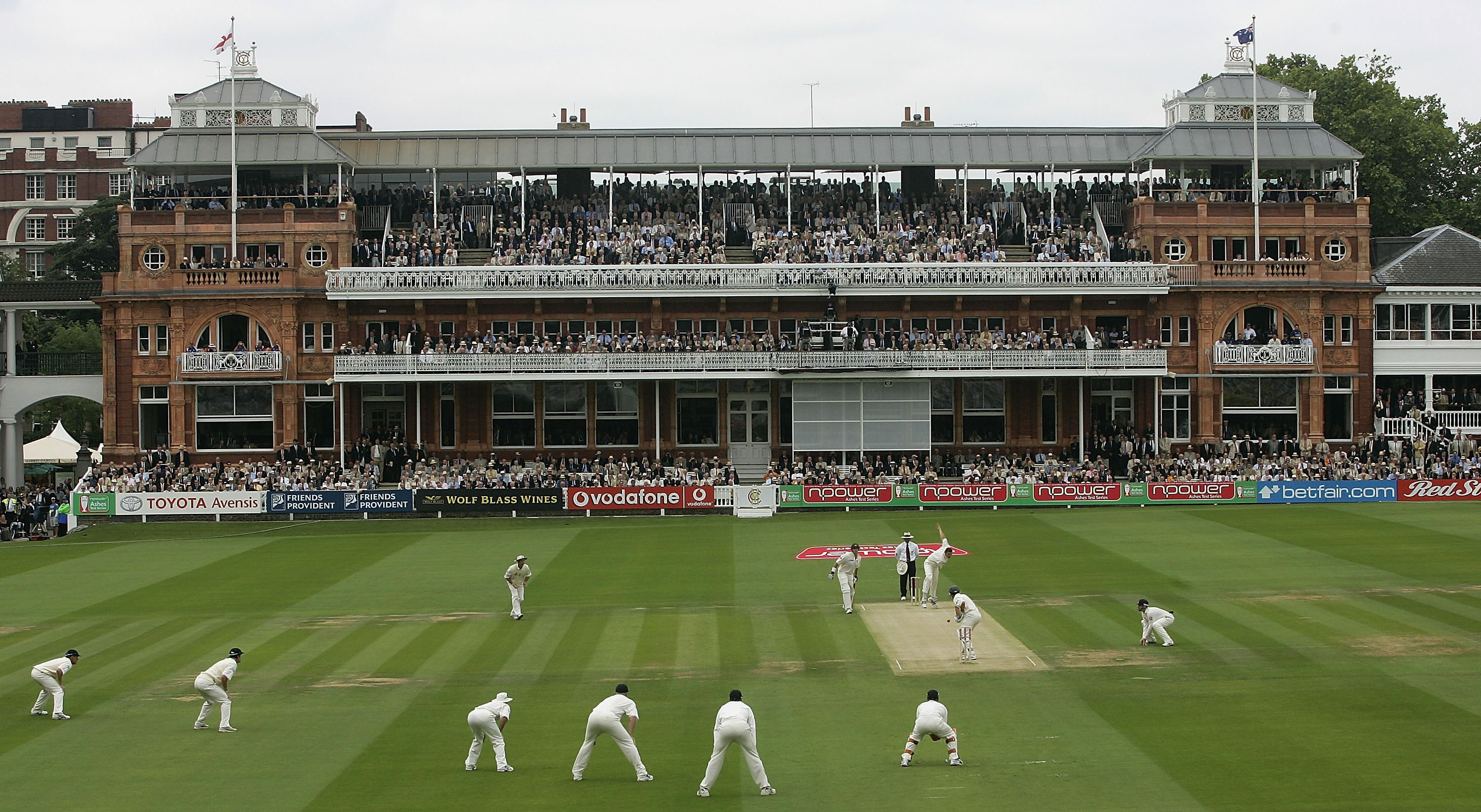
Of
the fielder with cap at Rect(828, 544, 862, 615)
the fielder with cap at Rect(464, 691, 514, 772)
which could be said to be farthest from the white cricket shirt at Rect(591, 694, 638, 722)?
the fielder with cap at Rect(828, 544, 862, 615)

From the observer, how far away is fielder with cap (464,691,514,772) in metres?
18.5

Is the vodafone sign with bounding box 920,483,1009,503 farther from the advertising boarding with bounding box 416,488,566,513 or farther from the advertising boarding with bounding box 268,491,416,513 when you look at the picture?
the advertising boarding with bounding box 268,491,416,513

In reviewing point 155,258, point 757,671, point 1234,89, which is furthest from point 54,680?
point 1234,89

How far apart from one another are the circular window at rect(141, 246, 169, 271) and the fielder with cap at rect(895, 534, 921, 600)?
37168mm

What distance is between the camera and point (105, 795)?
1809 centimetres

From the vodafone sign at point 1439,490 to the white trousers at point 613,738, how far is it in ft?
121

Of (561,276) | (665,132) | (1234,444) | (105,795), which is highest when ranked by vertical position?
(665,132)

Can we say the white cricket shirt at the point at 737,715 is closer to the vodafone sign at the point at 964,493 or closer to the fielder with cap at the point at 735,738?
the fielder with cap at the point at 735,738

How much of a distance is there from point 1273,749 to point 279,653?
17931 mm

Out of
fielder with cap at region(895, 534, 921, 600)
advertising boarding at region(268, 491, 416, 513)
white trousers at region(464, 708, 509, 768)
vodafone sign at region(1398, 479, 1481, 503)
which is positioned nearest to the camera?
white trousers at region(464, 708, 509, 768)

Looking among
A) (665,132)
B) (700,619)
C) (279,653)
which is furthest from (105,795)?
(665,132)

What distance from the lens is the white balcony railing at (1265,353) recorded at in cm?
5400

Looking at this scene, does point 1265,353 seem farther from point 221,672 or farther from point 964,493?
point 221,672

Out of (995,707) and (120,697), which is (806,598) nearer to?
(995,707)
